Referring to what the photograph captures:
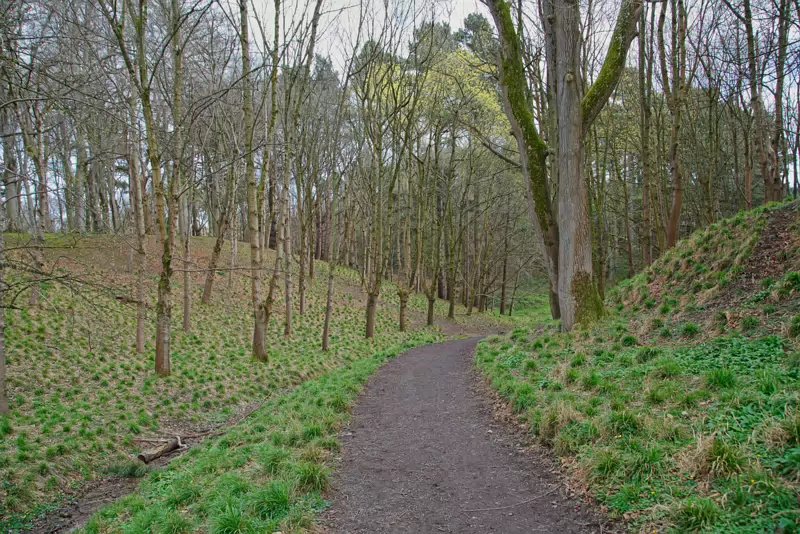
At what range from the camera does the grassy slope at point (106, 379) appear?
19.1ft

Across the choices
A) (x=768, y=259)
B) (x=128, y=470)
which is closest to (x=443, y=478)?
(x=128, y=470)

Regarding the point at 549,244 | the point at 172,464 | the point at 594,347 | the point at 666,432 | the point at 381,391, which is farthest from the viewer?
the point at 549,244

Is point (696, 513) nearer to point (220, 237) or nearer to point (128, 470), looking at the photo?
point (128, 470)

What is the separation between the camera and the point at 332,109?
21.3 meters

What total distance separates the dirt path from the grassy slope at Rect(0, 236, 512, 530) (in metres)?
3.51

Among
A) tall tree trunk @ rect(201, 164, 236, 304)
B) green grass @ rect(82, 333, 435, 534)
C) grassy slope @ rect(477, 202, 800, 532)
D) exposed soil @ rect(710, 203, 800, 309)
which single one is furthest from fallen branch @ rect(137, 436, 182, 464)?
tall tree trunk @ rect(201, 164, 236, 304)

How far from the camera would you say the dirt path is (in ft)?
11.7

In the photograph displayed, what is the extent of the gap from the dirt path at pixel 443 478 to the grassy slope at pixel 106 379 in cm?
351

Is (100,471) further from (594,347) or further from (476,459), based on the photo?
(594,347)

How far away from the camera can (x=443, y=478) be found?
14.2 ft

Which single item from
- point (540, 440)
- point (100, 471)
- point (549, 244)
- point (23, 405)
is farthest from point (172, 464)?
point (549, 244)

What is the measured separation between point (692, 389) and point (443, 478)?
2561mm

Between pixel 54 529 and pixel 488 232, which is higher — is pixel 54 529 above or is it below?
below

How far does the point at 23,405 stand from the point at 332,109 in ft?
56.8
